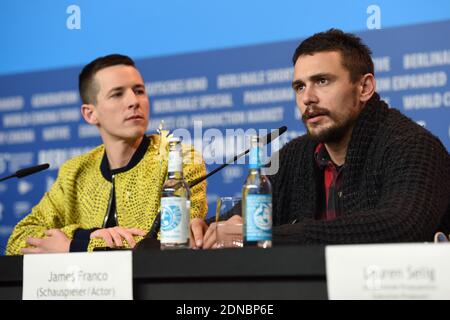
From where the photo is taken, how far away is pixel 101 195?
2.73 meters

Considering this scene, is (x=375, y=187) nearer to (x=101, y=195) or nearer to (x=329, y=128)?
(x=329, y=128)

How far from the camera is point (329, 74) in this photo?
217 centimetres

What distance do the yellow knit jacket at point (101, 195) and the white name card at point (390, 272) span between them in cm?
141

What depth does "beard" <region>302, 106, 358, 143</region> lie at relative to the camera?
7.12ft

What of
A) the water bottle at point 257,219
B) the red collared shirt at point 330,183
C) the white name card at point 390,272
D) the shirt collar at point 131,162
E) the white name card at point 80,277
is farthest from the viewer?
the shirt collar at point 131,162

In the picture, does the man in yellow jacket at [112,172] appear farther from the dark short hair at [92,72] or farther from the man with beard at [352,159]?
the man with beard at [352,159]

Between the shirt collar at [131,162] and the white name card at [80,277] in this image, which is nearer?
the white name card at [80,277]

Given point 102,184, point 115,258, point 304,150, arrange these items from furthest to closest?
point 102,184
point 304,150
point 115,258

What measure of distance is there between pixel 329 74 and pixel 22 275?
3.64ft

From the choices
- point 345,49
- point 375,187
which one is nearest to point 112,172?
point 345,49

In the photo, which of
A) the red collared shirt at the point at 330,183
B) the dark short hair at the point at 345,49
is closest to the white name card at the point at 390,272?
the red collared shirt at the point at 330,183

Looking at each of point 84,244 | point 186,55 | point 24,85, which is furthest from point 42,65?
point 84,244

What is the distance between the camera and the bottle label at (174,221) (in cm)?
144

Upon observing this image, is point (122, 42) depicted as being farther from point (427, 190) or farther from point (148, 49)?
point (427, 190)
